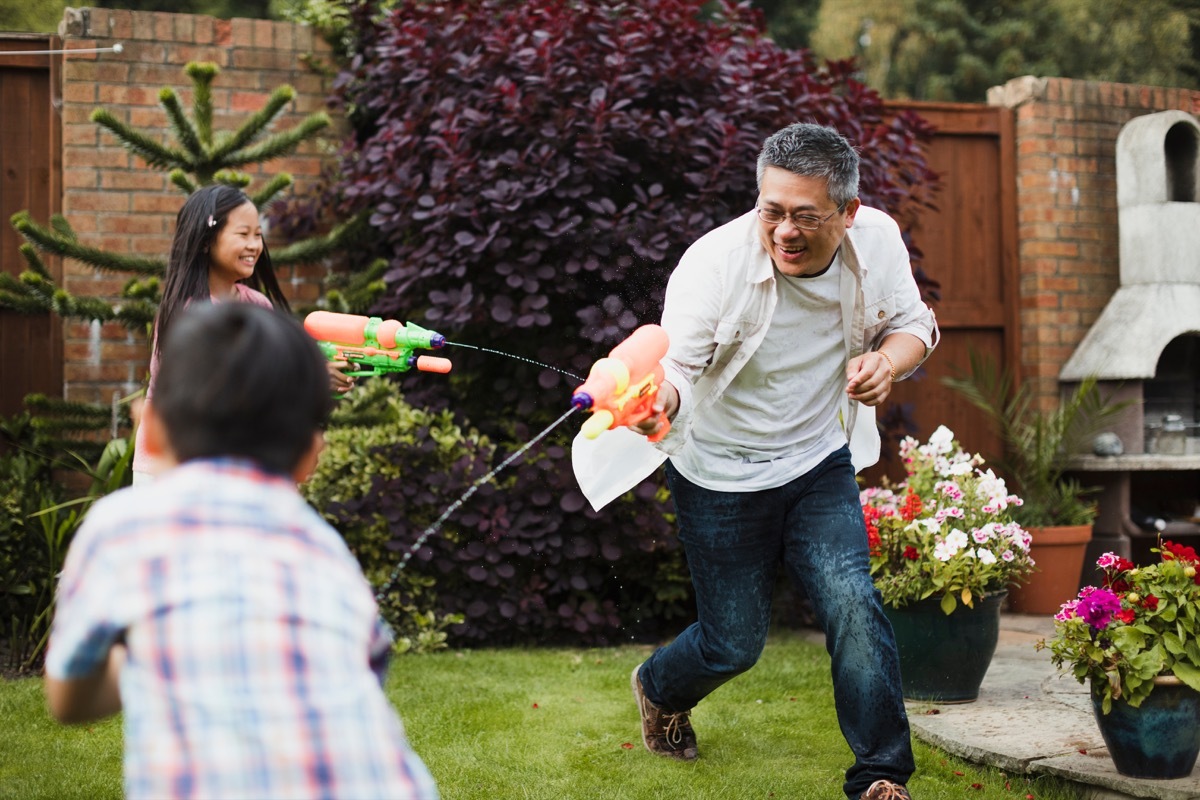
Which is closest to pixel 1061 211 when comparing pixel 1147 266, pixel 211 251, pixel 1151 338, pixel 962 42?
pixel 1147 266

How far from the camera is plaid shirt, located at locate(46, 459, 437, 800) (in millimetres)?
1503

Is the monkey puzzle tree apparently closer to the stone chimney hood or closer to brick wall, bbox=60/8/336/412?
brick wall, bbox=60/8/336/412

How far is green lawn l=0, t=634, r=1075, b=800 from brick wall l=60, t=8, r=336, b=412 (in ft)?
5.46

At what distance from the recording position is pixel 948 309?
7227 mm

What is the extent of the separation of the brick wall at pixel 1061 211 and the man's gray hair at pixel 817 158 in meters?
4.40

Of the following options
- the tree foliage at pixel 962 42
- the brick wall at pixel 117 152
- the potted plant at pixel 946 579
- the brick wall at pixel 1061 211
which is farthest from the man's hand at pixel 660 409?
the tree foliage at pixel 962 42

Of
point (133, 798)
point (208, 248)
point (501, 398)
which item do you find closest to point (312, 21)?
point (501, 398)

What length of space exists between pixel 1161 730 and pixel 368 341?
7.88ft

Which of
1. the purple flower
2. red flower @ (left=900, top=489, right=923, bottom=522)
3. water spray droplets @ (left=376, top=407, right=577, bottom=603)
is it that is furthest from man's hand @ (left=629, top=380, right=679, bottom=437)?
red flower @ (left=900, top=489, right=923, bottom=522)

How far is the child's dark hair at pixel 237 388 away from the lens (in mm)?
1588

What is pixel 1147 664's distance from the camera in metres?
3.33

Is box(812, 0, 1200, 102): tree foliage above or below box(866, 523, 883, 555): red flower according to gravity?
above

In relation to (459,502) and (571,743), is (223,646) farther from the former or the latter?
(571,743)

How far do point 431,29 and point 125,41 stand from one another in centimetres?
147
